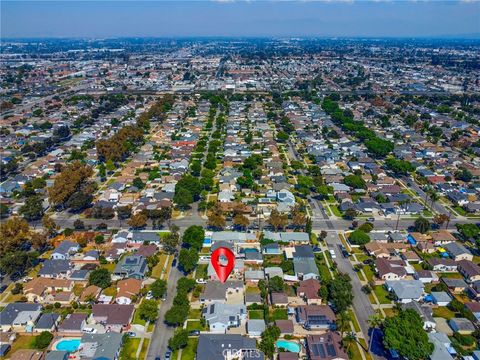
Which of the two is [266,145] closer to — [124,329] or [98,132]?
[98,132]

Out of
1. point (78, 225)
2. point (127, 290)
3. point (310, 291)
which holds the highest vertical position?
point (310, 291)

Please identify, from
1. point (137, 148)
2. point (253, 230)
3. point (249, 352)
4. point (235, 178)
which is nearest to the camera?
point (249, 352)

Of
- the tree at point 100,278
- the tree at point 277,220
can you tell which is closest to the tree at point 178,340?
the tree at point 100,278

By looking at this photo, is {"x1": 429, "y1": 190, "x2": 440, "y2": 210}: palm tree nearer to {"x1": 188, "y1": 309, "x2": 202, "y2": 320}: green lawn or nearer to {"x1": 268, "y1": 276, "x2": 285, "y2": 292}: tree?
{"x1": 268, "y1": 276, "x2": 285, "y2": 292}: tree

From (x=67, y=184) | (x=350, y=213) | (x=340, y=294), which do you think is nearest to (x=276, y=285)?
(x=340, y=294)

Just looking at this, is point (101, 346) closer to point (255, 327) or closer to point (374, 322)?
point (255, 327)

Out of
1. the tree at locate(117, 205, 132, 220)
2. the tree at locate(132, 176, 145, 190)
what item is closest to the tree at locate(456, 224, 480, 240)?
the tree at locate(117, 205, 132, 220)

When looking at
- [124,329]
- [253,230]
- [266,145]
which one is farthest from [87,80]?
[124,329]
